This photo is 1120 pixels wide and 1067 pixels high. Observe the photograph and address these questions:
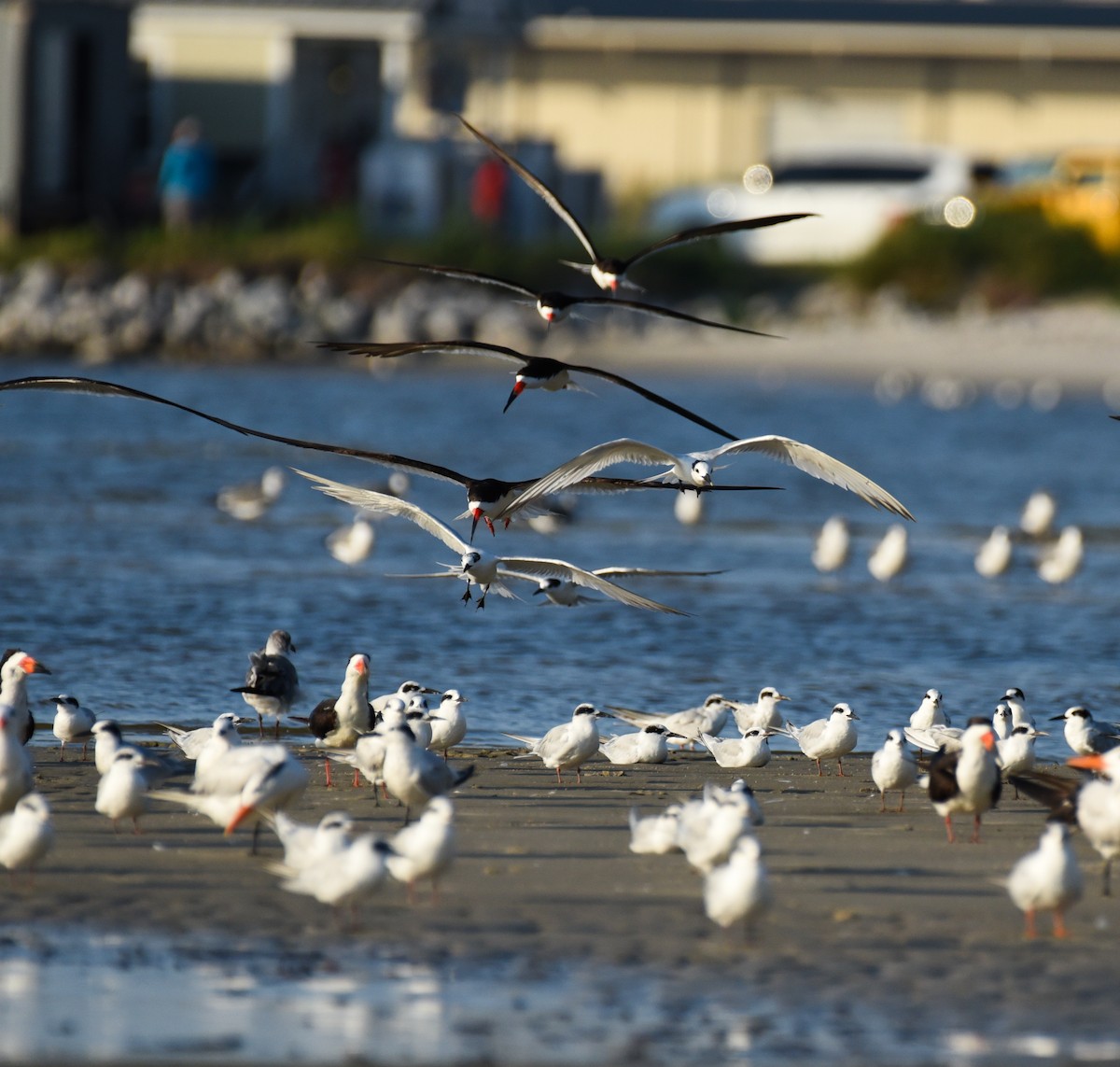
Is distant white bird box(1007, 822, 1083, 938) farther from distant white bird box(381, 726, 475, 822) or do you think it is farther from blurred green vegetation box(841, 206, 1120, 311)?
blurred green vegetation box(841, 206, 1120, 311)

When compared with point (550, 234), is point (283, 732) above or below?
below

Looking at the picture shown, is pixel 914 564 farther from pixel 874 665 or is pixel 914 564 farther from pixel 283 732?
pixel 283 732

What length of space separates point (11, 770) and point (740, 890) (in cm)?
280

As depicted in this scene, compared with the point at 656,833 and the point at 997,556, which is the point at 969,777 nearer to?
the point at 656,833

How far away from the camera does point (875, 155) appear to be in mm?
43844

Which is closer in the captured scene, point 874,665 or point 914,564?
point 874,665

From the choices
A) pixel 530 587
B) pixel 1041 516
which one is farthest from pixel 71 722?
pixel 1041 516

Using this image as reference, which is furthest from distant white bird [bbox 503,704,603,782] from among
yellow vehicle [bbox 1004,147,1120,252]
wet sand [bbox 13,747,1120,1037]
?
yellow vehicle [bbox 1004,147,1120,252]

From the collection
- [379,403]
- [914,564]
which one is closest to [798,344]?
[379,403]

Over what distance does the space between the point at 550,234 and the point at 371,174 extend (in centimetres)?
338

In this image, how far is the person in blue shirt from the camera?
36375 millimetres

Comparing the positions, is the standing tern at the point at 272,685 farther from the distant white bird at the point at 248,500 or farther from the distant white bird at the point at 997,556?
the distant white bird at the point at 248,500

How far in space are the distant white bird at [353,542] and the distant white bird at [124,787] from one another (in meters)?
7.56

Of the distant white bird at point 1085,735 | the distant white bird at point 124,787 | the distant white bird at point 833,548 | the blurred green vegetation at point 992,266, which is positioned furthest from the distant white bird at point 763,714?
the blurred green vegetation at point 992,266
